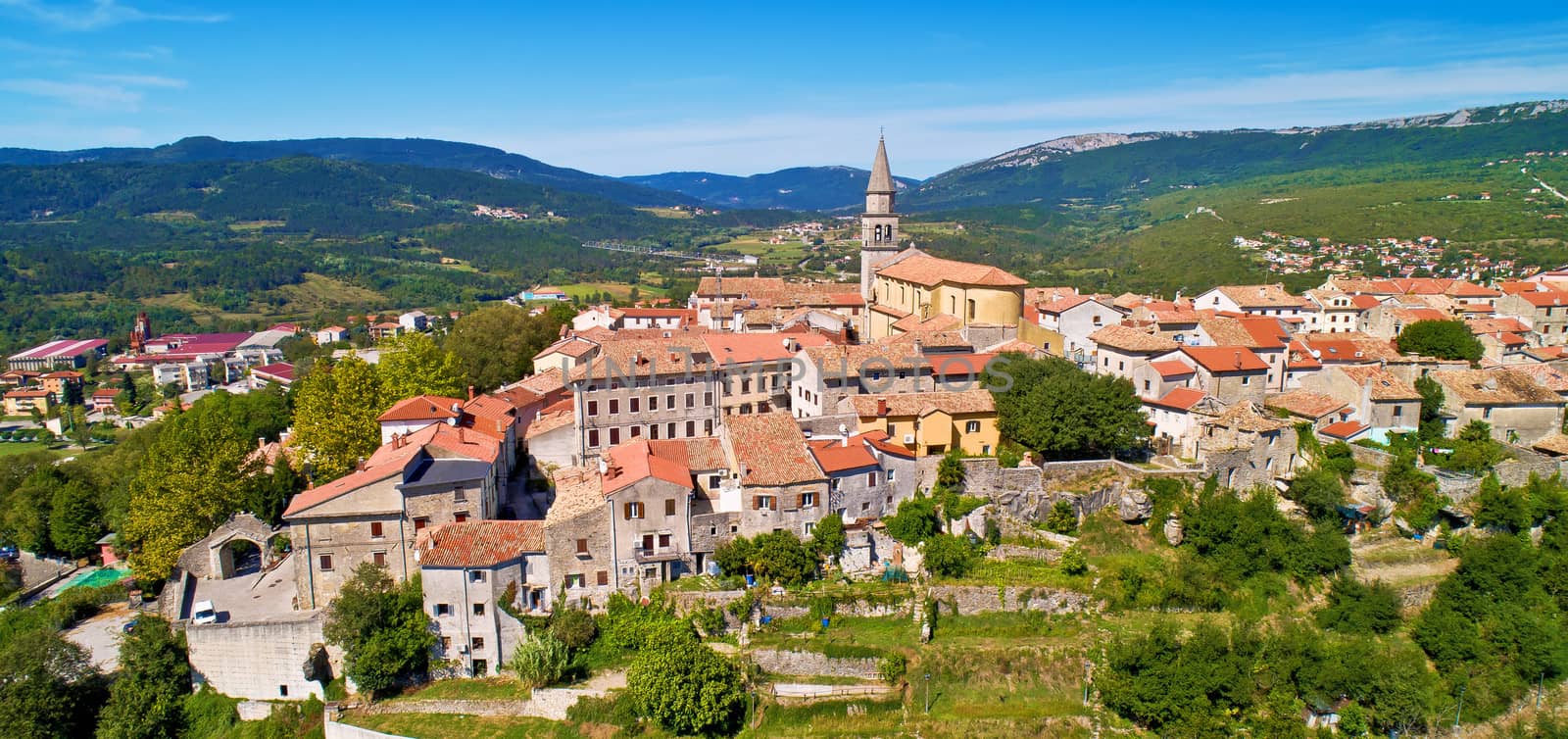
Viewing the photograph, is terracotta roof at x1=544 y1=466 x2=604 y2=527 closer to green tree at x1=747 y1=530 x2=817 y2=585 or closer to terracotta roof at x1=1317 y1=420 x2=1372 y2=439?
green tree at x1=747 y1=530 x2=817 y2=585

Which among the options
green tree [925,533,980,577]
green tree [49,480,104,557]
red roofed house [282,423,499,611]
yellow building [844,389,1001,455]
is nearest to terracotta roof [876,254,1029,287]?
yellow building [844,389,1001,455]

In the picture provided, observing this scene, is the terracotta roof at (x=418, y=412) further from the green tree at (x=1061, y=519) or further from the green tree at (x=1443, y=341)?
the green tree at (x=1443, y=341)

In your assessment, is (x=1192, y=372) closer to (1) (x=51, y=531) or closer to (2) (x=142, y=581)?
(2) (x=142, y=581)

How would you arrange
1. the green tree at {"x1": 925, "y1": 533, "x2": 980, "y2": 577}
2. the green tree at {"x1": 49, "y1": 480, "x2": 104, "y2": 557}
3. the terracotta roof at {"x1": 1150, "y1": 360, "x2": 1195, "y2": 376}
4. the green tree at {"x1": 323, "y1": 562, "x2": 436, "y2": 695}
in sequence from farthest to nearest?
1. the terracotta roof at {"x1": 1150, "y1": 360, "x2": 1195, "y2": 376}
2. the green tree at {"x1": 49, "y1": 480, "x2": 104, "y2": 557}
3. the green tree at {"x1": 925, "y1": 533, "x2": 980, "y2": 577}
4. the green tree at {"x1": 323, "y1": 562, "x2": 436, "y2": 695}

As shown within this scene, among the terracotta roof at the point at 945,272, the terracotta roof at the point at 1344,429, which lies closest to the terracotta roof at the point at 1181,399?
the terracotta roof at the point at 1344,429

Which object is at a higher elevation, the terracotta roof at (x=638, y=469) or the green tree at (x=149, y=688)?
the terracotta roof at (x=638, y=469)

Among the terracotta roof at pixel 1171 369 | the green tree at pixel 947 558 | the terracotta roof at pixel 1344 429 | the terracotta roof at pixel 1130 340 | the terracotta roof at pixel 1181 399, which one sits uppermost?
the terracotta roof at pixel 1130 340
